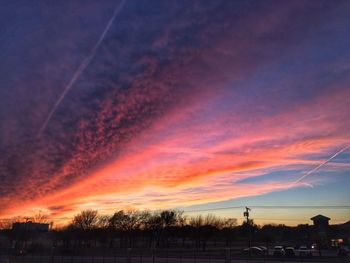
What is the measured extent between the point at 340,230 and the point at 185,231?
180ft

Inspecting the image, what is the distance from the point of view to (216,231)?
131625 millimetres

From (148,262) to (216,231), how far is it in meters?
82.7

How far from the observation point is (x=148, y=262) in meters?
52.5

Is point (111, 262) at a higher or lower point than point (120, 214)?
lower

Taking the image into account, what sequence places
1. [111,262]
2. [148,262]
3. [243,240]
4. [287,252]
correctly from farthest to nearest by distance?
[243,240] → [287,252] → [111,262] → [148,262]

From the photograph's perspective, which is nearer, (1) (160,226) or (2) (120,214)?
(1) (160,226)

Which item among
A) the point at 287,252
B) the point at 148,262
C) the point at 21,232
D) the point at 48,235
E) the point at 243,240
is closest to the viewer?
the point at 148,262

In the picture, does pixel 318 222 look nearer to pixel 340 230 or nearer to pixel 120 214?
pixel 340 230

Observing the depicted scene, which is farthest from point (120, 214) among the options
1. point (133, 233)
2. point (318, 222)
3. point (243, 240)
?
point (318, 222)

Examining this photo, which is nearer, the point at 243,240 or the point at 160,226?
the point at 160,226

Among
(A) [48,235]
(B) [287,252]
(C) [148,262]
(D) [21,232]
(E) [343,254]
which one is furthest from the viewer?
(A) [48,235]

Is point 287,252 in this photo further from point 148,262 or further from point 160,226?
point 160,226

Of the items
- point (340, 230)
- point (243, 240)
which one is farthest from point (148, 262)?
point (243, 240)

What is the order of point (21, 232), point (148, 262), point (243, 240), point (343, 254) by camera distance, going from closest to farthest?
1. point (148, 262)
2. point (343, 254)
3. point (21, 232)
4. point (243, 240)
